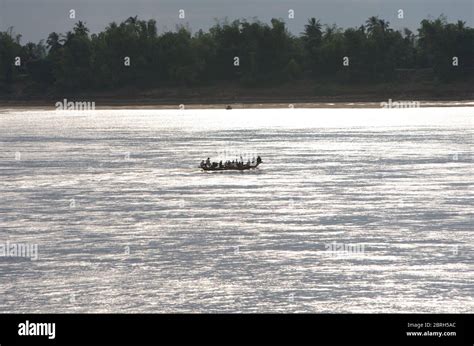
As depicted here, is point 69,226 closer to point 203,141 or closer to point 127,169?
point 127,169

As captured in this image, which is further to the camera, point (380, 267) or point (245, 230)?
point (245, 230)

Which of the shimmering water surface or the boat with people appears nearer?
the shimmering water surface

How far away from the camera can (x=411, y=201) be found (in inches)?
2579

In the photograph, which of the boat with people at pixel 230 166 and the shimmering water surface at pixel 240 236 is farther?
the boat with people at pixel 230 166

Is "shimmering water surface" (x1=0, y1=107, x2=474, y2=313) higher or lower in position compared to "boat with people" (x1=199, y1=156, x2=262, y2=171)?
lower

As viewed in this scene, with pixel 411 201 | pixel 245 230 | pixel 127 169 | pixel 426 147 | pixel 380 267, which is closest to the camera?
pixel 380 267

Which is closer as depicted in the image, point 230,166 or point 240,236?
point 240,236

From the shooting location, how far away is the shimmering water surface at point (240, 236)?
124 feet

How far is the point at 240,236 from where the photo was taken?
168 feet

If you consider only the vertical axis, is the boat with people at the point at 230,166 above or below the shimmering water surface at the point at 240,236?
above

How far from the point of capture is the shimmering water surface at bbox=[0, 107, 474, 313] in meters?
37.9
